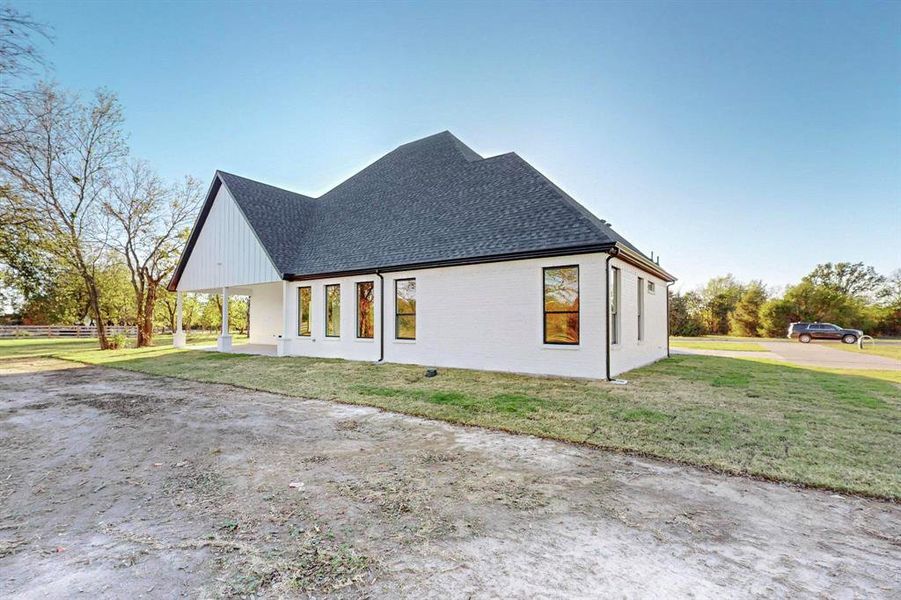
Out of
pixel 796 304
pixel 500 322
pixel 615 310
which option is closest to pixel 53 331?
pixel 500 322

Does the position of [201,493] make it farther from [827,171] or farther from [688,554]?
[827,171]

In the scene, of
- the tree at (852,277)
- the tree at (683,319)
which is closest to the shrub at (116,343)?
the tree at (683,319)

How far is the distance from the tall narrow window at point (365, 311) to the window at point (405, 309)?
1.06 metres

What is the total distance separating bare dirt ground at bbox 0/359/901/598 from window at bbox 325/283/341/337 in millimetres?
8980

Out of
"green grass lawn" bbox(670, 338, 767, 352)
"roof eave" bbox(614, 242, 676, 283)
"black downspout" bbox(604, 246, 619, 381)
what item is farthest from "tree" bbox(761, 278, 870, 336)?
"black downspout" bbox(604, 246, 619, 381)

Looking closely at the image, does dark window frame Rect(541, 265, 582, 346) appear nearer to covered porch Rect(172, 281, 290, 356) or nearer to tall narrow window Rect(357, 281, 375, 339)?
tall narrow window Rect(357, 281, 375, 339)

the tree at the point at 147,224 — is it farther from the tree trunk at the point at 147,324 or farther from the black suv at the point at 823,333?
the black suv at the point at 823,333

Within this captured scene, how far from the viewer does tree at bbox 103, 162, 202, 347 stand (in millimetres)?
21719

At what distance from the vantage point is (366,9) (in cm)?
1134

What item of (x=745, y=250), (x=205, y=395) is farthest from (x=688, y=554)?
(x=745, y=250)

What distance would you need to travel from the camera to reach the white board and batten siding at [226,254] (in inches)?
605

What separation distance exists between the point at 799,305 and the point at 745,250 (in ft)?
21.9

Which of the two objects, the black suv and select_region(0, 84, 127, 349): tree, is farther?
the black suv

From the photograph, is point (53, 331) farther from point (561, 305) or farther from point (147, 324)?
point (561, 305)
